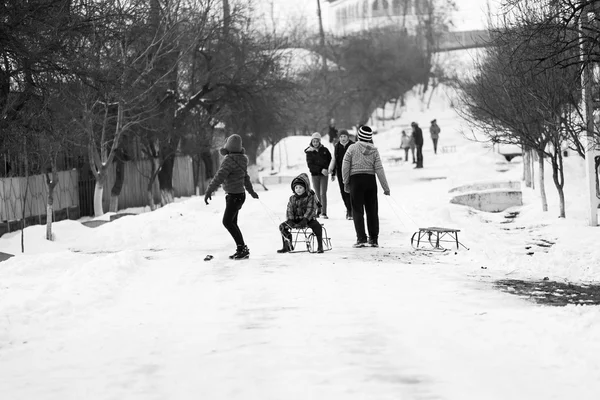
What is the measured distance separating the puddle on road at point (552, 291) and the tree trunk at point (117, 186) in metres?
23.8

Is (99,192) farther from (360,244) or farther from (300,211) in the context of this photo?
(300,211)

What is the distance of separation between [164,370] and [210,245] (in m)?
9.83

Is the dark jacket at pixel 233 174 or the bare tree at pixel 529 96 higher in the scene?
the bare tree at pixel 529 96

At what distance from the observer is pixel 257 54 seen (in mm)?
38125

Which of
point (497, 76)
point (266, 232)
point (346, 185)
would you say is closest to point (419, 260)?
point (346, 185)

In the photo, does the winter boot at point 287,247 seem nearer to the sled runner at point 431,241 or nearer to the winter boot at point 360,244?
the winter boot at point 360,244

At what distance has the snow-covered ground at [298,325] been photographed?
19.9ft

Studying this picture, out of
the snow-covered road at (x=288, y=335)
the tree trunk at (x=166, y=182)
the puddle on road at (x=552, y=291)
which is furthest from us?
the tree trunk at (x=166, y=182)

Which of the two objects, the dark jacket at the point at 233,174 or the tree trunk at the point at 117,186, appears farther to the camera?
the tree trunk at the point at 117,186

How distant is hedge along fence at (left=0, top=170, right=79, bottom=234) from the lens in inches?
977

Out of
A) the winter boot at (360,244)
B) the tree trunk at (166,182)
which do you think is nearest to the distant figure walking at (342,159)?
the winter boot at (360,244)

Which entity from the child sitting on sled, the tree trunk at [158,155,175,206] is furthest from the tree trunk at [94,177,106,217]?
the child sitting on sled

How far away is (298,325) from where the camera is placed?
801cm

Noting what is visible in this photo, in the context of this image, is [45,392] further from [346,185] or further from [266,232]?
[266,232]
